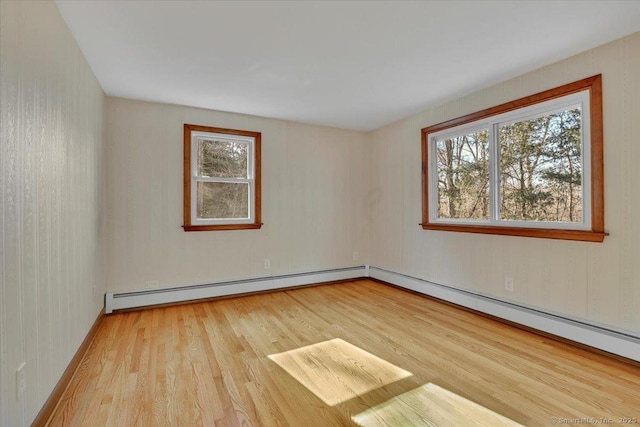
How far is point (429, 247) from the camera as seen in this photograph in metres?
3.80

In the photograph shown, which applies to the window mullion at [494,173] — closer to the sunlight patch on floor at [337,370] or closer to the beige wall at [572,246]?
the beige wall at [572,246]

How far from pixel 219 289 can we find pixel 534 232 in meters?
3.55

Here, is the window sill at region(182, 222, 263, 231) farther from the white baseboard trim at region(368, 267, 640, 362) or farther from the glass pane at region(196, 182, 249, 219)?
the white baseboard trim at region(368, 267, 640, 362)

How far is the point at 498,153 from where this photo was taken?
3.10 m

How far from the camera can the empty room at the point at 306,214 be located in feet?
5.37

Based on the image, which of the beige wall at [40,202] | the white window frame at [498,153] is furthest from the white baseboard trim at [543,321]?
the beige wall at [40,202]

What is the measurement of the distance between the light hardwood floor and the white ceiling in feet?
7.92

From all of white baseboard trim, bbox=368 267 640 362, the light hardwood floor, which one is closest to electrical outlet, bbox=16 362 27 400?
the light hardwood floor

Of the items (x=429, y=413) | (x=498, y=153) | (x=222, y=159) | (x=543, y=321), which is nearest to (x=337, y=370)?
(x=429, y=413)

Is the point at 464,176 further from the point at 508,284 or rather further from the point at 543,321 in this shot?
the point at 543,321

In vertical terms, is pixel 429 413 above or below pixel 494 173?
below

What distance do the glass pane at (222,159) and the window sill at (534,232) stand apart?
269cm

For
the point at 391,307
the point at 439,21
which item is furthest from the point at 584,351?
the point at 439,21

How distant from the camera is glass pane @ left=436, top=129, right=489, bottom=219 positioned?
128 inches
